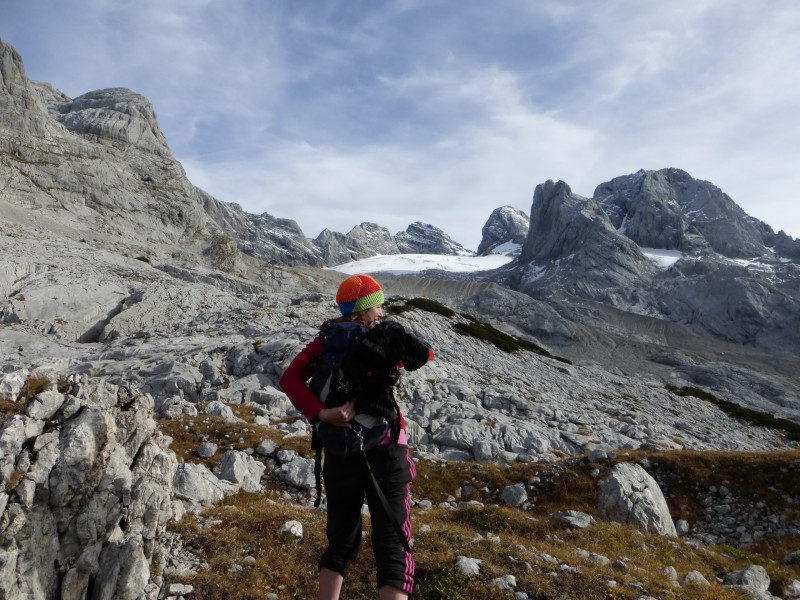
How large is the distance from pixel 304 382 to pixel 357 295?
1158 mm

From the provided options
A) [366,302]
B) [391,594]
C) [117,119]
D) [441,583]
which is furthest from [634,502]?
[117,119]

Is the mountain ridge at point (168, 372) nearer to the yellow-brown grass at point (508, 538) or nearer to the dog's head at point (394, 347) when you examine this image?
the yellow-brown grass at point (508, 538)

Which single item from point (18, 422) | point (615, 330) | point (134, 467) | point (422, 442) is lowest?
point (422, 442)

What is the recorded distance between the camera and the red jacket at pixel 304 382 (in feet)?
16.0

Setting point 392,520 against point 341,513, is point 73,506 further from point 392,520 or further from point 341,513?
point 392,520

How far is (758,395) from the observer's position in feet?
252

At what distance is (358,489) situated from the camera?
497 cm

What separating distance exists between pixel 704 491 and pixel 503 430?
28.8ft

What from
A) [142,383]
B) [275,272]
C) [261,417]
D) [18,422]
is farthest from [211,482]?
[275,272]

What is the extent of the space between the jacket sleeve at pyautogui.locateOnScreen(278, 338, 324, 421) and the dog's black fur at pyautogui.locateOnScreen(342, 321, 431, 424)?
0.46m

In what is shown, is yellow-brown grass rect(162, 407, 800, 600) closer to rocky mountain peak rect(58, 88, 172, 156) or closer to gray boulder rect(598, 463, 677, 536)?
gray boulder rect(598, 463, 677, 536)

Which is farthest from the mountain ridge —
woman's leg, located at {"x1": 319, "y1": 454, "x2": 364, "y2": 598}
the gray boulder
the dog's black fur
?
the dog's black fur

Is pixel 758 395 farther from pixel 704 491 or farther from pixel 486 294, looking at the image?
pixel 704 491

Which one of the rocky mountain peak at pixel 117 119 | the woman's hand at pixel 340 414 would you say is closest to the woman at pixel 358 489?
the woman's hand at pixel 340 414
